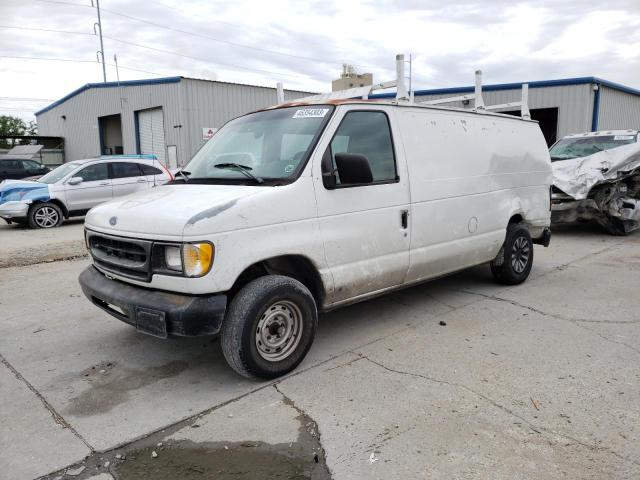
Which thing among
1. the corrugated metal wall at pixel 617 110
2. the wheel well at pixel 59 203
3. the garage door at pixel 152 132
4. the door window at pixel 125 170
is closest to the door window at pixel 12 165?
the garage door at pixel 152 132

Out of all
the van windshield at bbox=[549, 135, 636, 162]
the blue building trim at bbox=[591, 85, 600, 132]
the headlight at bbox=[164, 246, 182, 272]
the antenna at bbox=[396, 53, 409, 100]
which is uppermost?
the blue building trim at bbox=[591, 85, 600, 132]

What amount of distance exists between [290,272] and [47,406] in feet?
6.35

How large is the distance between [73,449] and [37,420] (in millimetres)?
506

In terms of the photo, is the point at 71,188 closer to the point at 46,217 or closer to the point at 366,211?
the point at 46,217

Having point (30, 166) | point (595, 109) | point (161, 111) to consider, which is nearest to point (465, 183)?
point (595, 109)

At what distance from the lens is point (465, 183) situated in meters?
5.18

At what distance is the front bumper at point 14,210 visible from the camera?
11.9 meters

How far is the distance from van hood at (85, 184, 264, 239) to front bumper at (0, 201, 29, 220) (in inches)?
364

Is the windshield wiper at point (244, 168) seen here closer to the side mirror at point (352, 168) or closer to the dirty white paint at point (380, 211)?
the dirty white paint at point (380, 211)

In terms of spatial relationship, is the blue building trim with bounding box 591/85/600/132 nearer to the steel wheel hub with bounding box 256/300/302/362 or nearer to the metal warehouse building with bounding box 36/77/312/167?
the metal warehouse building with bounding box 36/77/312/167

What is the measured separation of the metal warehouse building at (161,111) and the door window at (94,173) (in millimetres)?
9742

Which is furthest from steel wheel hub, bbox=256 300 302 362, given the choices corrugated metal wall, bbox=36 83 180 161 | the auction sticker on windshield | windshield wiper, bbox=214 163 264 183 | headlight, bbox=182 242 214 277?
corrugated metal wall, bbox=36 83 180 161

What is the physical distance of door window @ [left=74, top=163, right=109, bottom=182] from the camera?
41.1ft

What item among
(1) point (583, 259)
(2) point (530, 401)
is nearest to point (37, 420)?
(2) point (530, 401)
